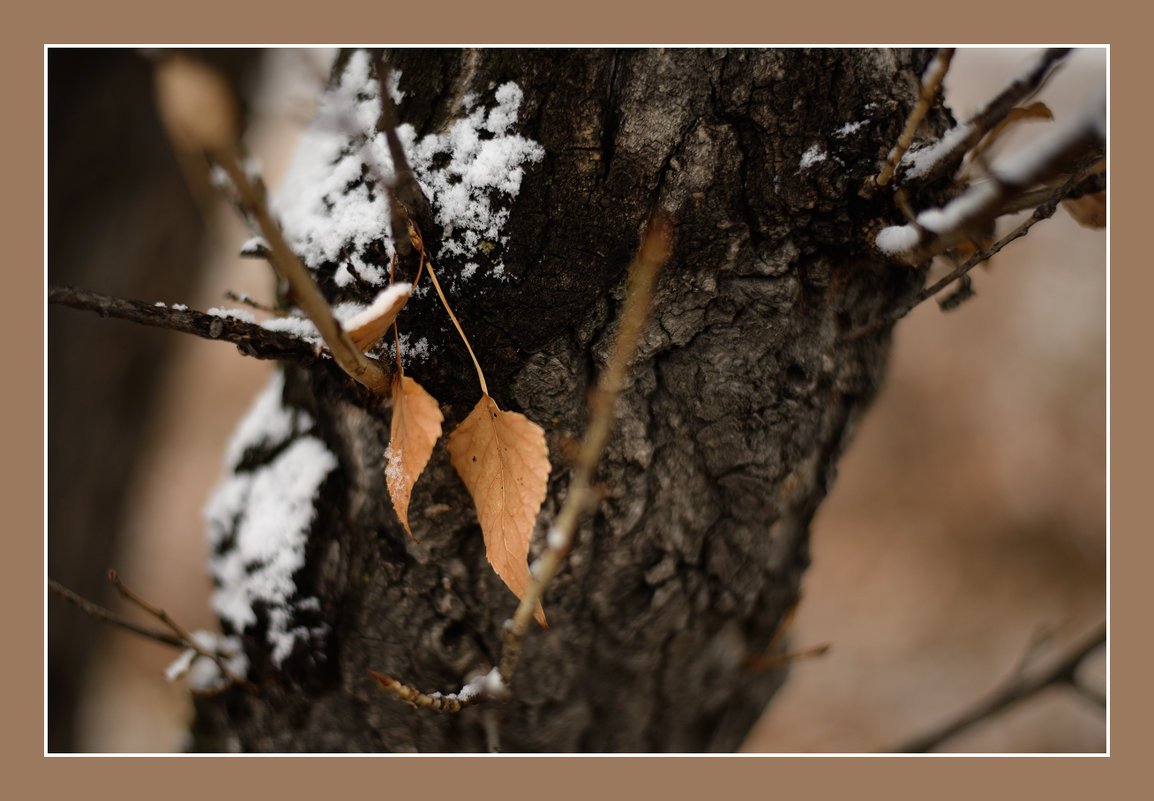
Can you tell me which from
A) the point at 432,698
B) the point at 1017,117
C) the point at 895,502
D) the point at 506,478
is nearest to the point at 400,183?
the point at 506,478

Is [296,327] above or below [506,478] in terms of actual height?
above

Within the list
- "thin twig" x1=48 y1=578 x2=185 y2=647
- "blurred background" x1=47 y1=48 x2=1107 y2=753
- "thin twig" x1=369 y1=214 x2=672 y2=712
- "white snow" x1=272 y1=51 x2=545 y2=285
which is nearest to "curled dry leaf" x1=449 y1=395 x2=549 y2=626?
"thin twig" x1=369 y1=214 x2=672 y2=712

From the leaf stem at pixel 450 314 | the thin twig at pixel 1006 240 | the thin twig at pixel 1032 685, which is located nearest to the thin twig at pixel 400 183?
the leaf stem at pixel 450 314

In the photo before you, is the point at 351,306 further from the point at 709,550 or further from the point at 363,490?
the point at 709,550

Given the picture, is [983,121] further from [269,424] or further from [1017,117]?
[269,424]

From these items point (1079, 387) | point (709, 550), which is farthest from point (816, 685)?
point (709, 550)

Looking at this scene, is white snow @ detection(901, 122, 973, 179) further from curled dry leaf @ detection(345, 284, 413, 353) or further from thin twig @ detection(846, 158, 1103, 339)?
curled dry leaf @ detection(345, 284, 413, 353)

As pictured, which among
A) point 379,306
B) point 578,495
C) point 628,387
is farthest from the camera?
point 628,387

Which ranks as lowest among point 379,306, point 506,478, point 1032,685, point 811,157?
point 1032,685
